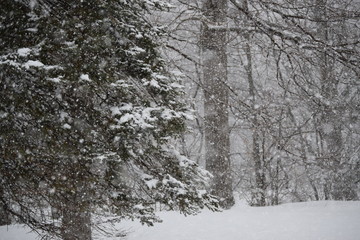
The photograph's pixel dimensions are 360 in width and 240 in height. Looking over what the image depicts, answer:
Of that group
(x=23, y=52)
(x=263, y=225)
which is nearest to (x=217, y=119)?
(x=263, y=225)

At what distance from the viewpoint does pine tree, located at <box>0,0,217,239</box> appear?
3654 mm

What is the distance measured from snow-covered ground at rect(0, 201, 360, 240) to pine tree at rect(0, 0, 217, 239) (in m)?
1.60

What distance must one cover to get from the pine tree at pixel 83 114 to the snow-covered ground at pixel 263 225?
1597mm

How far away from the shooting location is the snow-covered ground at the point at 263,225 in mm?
5457

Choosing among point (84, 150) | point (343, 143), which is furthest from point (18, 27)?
point (343, 143)

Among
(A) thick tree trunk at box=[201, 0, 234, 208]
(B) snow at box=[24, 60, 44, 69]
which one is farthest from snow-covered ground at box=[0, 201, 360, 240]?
(B) snow at box=[24, 60, 44, 69]

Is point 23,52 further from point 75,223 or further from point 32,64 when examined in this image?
point 75,223

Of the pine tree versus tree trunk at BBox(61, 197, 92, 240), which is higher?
the pine tree

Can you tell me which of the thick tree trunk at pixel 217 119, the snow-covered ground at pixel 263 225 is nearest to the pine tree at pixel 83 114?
the snow-covered ground at pixel 263 225

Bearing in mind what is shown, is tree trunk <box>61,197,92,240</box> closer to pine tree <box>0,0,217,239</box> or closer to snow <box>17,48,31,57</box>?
pine tree <box>0,0,217,239</box>

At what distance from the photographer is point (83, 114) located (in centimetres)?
420

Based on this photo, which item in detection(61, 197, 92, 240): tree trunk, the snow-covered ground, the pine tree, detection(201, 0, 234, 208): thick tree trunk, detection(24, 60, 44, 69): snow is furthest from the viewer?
detection(201, 0, 234, 208): thick tree trunk

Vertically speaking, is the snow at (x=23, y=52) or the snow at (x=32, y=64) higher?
the snow at (x=23, y=52)

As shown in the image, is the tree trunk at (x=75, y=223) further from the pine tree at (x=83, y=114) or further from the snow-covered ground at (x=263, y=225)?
the snow-covered ground at (x=263, y=225)
